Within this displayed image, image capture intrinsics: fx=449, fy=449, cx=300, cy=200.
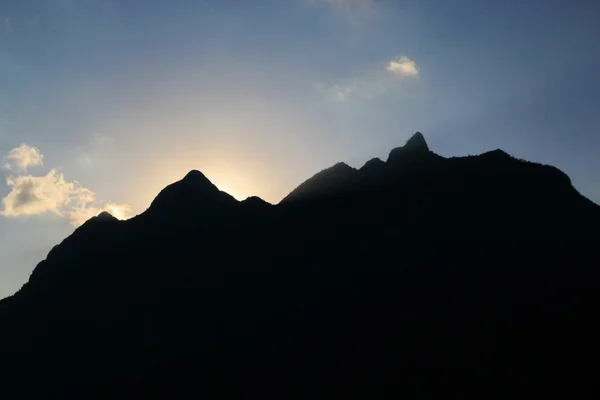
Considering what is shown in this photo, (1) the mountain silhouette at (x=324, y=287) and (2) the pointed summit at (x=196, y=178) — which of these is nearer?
(1) the mountain silhouette at (x=324, y=287)

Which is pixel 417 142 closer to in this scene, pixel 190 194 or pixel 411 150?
pixel 411 150

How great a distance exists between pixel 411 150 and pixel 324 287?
2472 cm

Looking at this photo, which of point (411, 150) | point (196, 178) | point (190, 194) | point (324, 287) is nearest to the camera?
point (324, 287)

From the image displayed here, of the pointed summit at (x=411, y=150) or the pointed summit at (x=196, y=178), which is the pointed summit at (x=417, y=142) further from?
the pointed summit at (x=196, y=178)

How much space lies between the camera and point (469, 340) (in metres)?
45.3

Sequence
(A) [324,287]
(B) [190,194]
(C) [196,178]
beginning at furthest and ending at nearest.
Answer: (C) [196,178]
(B) [190,194]
(A) [324,287]

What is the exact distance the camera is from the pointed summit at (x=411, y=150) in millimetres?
65000

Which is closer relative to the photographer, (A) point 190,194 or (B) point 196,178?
(A) point 190,194

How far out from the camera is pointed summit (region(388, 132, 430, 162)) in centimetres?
6500

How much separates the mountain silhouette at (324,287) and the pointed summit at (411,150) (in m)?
0.23

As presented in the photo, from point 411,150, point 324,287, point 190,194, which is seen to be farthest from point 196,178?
point 411,150

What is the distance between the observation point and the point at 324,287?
55.1 meters

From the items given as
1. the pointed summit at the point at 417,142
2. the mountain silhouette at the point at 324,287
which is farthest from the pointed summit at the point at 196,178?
the pointed summit at the point at 417,142

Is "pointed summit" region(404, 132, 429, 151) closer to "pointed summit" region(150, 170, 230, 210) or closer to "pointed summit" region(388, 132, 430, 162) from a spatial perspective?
"pointed summit" region(388, 132, 430, 162)
